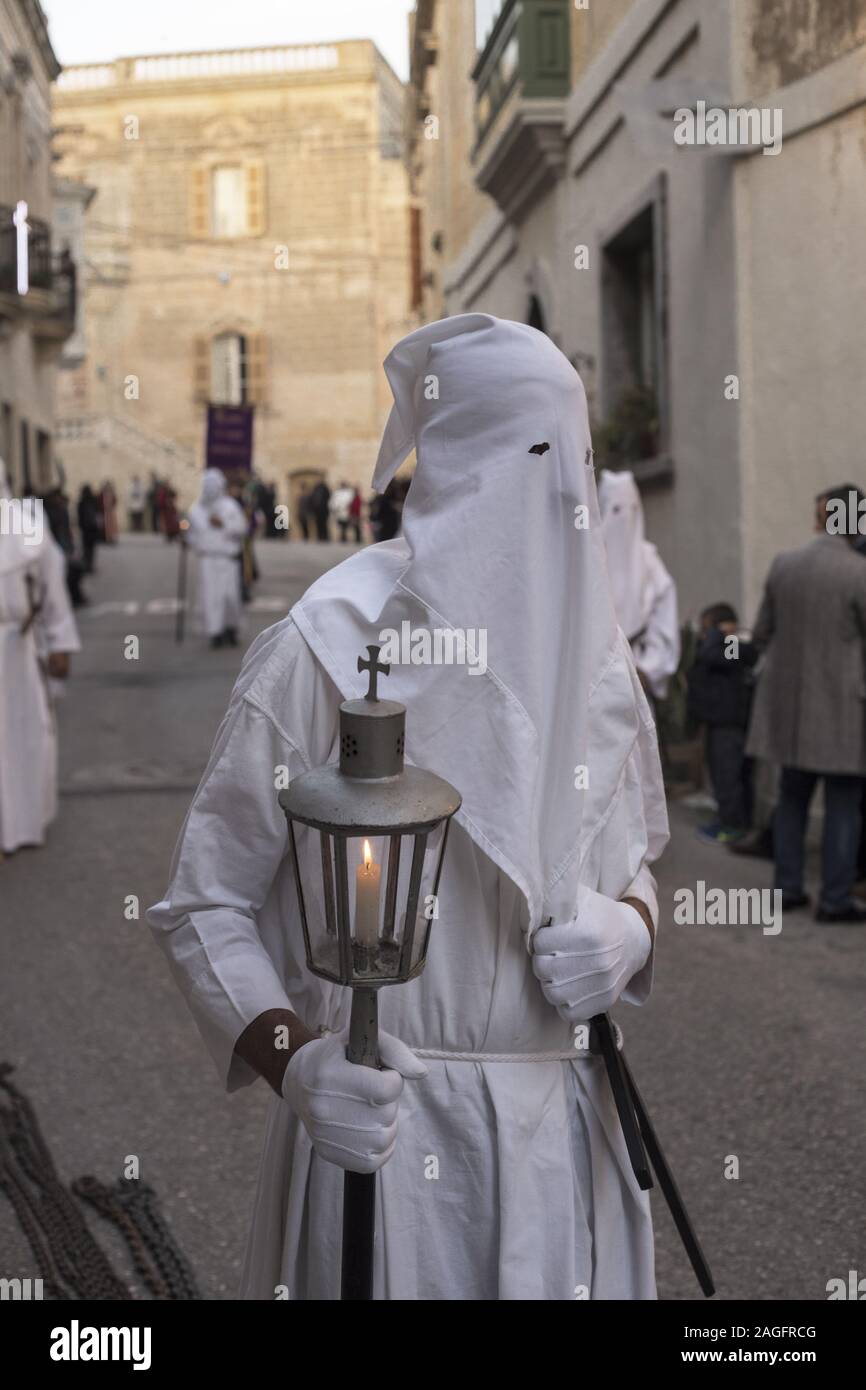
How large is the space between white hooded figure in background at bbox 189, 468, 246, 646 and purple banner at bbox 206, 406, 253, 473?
0.50 m

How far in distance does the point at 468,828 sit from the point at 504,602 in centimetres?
29

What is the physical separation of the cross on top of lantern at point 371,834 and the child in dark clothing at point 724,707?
21.8 ft

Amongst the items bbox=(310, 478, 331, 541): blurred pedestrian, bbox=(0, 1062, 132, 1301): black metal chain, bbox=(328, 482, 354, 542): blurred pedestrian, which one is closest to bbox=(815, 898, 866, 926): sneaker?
bbox=(0, 1062, 132, 1301): black metal chain

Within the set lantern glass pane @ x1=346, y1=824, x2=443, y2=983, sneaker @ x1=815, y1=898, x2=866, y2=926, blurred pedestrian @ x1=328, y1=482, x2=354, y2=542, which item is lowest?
sneaker @ x1=815, y1=898, x2=866, y2=926

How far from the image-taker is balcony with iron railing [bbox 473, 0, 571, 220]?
12.5 m

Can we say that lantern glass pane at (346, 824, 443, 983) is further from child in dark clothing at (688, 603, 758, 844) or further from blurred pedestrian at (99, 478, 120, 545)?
blurred pedestrian at (99, 478, 120, 545)

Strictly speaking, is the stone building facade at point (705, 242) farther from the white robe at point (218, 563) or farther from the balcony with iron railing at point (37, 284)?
the balcony with iron railing at point (37, 284)

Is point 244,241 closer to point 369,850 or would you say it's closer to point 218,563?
point 218,563

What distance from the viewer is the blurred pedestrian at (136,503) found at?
4016cm

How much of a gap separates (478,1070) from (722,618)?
256 inches

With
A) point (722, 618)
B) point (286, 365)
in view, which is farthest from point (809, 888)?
point (286, 365)

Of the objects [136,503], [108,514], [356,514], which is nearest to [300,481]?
[136,503]

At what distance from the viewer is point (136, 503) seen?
1587 inches

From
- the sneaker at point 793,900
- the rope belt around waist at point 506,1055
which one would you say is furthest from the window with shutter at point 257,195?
the rope belt around waist at point 506,1055
